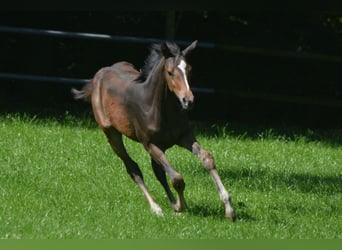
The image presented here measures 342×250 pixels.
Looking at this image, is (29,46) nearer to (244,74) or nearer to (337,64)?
(244,74)

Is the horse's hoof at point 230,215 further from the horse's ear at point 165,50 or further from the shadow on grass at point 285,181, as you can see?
the shadow on grass at point 285,181

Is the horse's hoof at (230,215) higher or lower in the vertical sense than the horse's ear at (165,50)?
lower

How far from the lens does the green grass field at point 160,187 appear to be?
8961mm

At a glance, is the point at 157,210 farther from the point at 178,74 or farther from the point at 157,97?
the point at 178,74

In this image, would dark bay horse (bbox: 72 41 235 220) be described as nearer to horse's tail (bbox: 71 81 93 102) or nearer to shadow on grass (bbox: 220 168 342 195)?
horse's tail (bbox: 71 81 93 102)

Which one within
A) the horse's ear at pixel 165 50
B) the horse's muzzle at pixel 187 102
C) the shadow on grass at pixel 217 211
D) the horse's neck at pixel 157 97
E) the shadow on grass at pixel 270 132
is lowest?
the shadow on grass at pixel 270 132

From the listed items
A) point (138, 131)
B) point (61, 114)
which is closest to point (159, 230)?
point (138, 131)

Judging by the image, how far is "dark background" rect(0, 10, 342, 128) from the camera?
669 inches

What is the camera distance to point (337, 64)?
17.2 metres

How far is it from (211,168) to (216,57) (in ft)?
25.7

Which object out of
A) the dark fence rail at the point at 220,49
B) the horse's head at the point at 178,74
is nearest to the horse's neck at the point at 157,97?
the horse's head at the point at 178,74

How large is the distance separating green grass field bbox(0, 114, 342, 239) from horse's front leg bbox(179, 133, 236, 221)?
14cm

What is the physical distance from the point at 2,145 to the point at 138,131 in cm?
357

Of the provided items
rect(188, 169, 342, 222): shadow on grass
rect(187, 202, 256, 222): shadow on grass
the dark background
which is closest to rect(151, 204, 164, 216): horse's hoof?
rect(187, 202, 256, 222): shadow on grass
